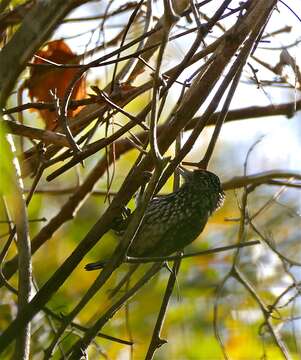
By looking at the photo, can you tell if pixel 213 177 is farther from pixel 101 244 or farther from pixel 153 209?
pixel 101 244

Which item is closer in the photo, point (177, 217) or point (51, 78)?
point (177, 217)

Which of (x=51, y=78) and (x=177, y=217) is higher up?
(x=51, y=78)

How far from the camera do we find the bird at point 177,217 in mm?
3477

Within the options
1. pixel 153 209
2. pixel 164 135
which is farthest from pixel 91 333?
pixel 153 209

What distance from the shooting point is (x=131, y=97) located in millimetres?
3271

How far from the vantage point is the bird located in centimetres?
348

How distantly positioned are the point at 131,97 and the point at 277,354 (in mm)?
1903

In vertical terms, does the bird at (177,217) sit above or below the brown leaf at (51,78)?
below

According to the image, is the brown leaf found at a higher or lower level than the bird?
higher

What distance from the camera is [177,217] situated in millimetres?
3701

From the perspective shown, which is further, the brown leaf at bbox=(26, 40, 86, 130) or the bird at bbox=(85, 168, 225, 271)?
the brown leaf at bbox=(26, 40, 86, 130)

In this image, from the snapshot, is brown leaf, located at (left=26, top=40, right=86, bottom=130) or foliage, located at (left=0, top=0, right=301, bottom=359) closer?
foliage, located at (left=0, top=0, right=301, bottom=359)

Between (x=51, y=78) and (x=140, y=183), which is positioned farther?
(x=51, y=78)

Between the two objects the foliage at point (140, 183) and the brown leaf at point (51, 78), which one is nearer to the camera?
the foliage at point (140, 183)
